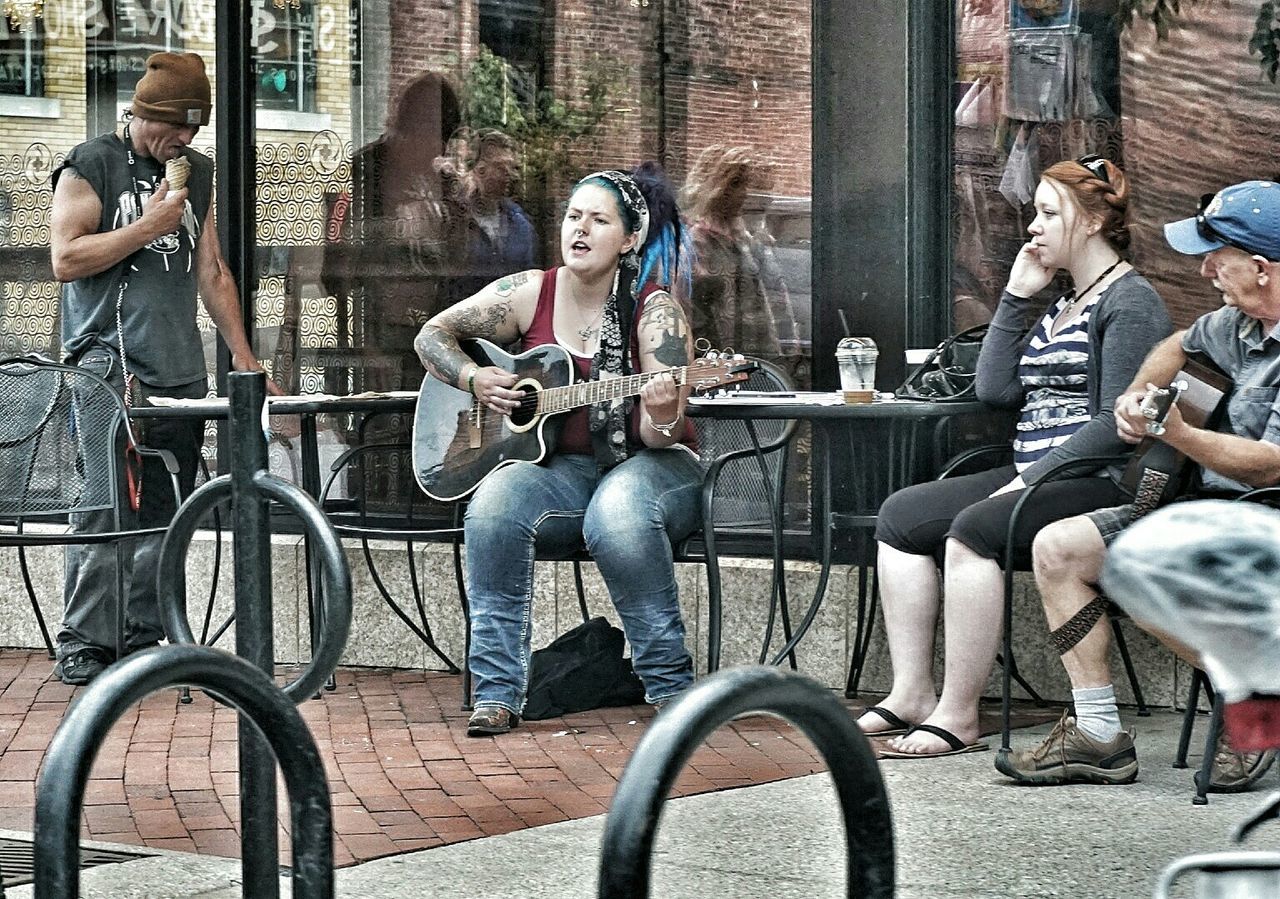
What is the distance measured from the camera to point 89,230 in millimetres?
6992

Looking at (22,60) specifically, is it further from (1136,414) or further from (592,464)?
(1136,414)

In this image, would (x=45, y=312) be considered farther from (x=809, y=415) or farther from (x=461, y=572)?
(x=809, y=415)

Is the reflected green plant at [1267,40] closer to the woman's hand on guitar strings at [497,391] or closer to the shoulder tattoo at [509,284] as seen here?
the shoulder tattoo at [509,284]

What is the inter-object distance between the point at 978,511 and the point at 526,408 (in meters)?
1.51

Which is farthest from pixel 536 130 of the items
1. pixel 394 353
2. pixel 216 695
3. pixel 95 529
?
pixel 216 695

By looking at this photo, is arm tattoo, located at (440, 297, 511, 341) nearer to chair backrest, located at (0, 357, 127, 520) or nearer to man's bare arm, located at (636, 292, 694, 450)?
man's bare arm, located at (636, 292, 694, 450)

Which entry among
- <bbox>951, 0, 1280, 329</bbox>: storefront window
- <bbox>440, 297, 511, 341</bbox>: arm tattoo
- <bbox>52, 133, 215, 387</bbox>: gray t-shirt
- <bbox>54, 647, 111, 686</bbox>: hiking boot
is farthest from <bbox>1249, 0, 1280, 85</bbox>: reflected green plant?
<bbox>54, 647, 111, 686</bbox>: hiking boot

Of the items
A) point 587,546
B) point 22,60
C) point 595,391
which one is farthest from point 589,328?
point 22,60

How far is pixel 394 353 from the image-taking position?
779 cm

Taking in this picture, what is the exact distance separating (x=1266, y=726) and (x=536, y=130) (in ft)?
19.3

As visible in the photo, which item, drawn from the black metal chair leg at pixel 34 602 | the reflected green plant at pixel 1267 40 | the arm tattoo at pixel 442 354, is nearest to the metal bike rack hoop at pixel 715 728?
the arm tattoo at pixel 442 354

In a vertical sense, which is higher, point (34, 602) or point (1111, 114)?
point (1111, 114)

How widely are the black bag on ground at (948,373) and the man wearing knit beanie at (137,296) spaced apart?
2460mm

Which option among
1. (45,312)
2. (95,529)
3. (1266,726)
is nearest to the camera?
(1266,726)
